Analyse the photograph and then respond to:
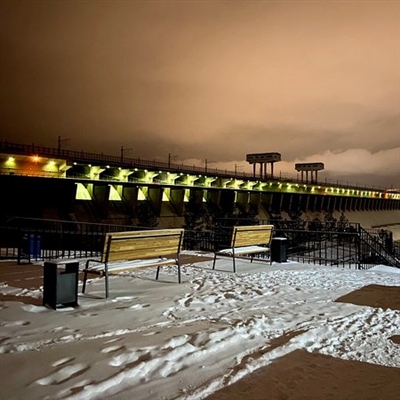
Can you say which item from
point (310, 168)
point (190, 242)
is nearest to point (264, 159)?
point (310, 168)

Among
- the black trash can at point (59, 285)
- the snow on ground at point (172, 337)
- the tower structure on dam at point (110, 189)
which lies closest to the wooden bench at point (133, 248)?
the snow on ground at point (172, 337)

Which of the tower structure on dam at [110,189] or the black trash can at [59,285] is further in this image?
the tower structure on dam at [110,189]

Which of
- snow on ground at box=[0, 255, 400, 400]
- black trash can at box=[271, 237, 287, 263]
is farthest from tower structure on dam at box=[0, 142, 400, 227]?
snow on ground at box=[0, 255, 400, 400]

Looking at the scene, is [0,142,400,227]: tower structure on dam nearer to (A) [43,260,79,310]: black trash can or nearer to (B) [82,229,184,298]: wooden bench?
(B) [82,229,184,298]: wooden bench

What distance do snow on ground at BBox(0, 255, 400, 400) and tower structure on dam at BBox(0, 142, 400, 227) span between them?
2949 centimetres

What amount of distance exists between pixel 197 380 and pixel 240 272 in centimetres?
635

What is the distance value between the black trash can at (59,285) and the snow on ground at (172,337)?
18 centimetres

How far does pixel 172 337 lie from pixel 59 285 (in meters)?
2.33

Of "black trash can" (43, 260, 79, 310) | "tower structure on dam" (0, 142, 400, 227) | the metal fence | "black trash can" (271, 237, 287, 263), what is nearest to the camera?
"black trash can" (43, 260, 79, 310)

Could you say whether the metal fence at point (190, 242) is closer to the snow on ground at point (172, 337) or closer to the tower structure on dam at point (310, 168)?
the snow on ground at point (172, 337)

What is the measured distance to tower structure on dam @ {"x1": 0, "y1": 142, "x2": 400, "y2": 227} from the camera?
4159cm

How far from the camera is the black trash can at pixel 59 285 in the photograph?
19.4ft

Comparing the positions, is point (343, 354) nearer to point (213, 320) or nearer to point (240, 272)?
point (213, 320)

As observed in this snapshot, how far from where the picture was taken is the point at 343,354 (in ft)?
13.8
